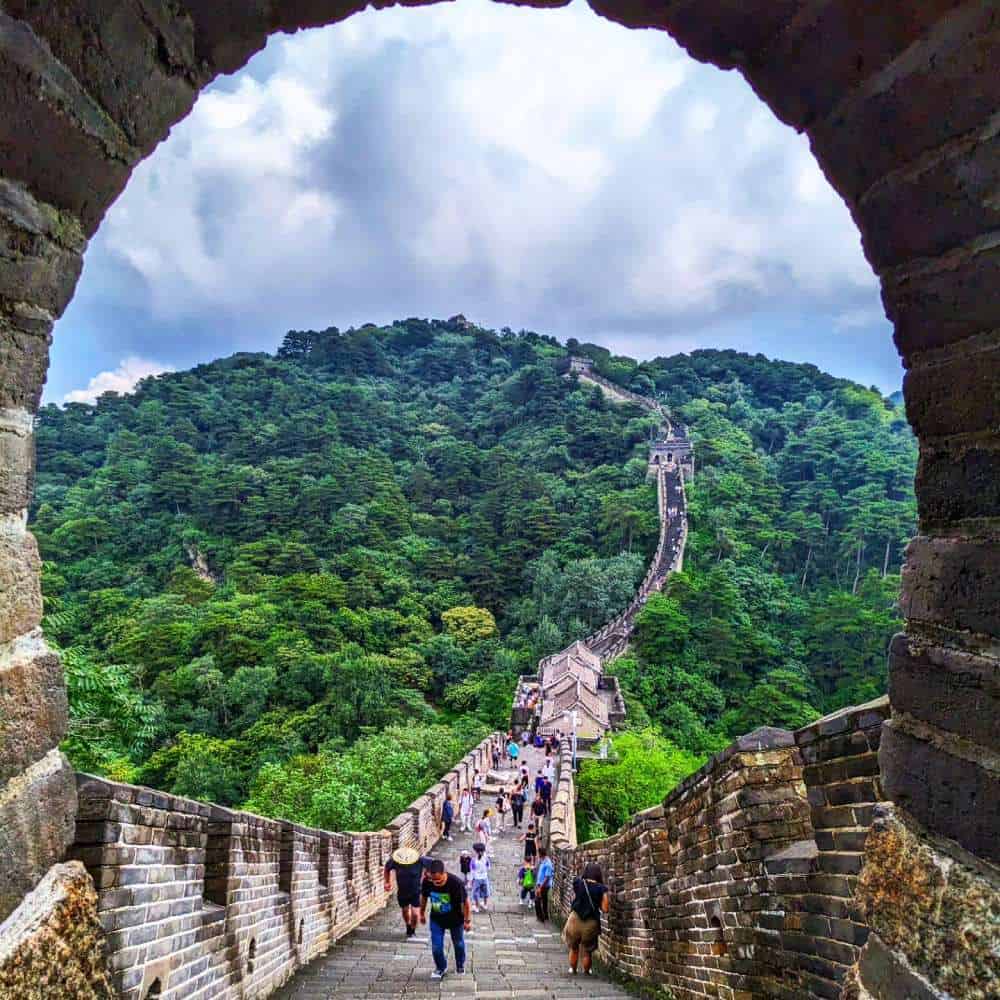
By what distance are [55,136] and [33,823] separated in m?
1.62

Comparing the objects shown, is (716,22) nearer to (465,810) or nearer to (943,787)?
(943,787)

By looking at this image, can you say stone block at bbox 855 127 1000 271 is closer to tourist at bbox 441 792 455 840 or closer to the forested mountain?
the forested mountain

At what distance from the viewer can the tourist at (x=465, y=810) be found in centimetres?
1330

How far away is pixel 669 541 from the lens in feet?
151

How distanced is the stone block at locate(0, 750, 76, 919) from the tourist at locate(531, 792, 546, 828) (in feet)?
39.1

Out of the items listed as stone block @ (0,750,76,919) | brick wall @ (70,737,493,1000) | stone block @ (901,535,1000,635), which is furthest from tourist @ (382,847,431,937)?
stone block @ (901,535,1000,635)

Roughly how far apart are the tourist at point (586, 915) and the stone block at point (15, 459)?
4919 mm

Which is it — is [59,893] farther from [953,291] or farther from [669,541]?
[669,541]

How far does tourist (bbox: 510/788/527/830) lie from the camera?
14.1 metres

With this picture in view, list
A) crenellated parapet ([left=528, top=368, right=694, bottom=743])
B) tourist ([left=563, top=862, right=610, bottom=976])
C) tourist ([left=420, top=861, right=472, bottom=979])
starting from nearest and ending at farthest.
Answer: tourist ([left=420, top=861, right=472, bottom=979]) → tourist ([left=563, top=862, right=610, bottom=976]) → crenellated parapet ([left=528, top=368, right=694, bottom=743])

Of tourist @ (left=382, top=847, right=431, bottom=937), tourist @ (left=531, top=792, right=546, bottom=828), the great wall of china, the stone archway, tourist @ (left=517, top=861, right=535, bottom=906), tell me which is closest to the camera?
the stone archway

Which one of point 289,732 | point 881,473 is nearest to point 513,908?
point 289,732

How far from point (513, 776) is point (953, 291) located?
59.3ft

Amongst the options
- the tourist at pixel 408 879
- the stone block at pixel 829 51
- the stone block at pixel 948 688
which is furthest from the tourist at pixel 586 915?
the stone block at pixel 829 51
